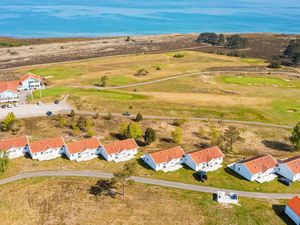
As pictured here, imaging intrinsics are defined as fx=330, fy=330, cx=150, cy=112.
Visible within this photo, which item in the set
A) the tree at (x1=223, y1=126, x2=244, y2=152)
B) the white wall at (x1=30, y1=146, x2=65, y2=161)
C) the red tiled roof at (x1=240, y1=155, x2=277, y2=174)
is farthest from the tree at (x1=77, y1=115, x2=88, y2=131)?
the red tiled roof at (x1=240, y1=155, x2=277, y2=174)

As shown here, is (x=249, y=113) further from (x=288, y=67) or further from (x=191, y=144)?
(x=288, y=67)

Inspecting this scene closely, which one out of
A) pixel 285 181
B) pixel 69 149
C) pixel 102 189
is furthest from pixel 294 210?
pixel 69 149

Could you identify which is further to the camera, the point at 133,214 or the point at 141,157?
the point at 141,157

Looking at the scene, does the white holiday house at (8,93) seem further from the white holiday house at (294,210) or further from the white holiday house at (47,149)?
the white holiday house at (294,210)

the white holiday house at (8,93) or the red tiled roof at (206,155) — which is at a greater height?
the white holiday house at (8,93)

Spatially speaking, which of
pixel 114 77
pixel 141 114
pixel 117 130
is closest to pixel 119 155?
pixel 117 130

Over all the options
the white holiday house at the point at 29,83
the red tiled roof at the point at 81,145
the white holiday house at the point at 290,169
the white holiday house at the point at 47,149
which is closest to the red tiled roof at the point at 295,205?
the white holiday house at the point at 290,169
